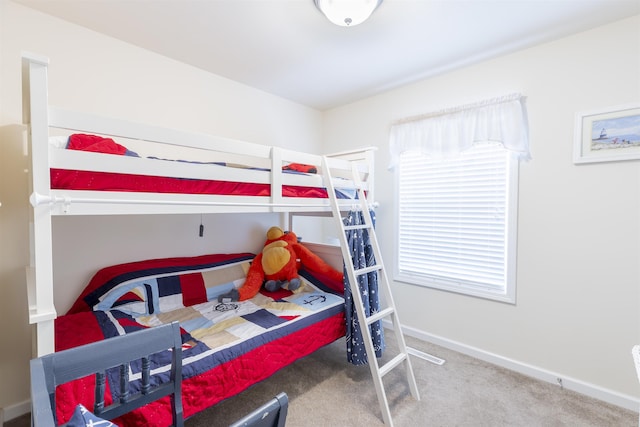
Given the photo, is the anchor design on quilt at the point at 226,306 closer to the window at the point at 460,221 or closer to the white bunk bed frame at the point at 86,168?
the white bunk bed frame at the point at 86,168

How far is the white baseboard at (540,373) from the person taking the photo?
75.2 inches

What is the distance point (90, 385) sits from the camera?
1259mm

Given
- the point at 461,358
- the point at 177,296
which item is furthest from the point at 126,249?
the point at 461,358

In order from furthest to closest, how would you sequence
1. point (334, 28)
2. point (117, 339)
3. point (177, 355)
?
point (334, 28) → point (177, 355) → point (117, 339)

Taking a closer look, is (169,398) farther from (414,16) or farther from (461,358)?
(414,16)

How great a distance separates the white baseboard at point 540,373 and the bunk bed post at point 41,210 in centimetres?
276

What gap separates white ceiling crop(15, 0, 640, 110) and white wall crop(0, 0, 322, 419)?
13 centimetres

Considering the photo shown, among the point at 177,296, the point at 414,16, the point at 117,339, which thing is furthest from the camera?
the point at 177,296

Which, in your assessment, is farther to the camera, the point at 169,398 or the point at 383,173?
the point at 383,173

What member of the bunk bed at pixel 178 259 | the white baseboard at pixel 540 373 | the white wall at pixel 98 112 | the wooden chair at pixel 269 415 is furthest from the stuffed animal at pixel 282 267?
the wooden chair at pixel 269 415

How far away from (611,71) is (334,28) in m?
1.83

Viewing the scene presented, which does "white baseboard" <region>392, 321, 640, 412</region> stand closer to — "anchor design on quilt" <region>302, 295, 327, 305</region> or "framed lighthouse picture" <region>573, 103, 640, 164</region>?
"anchor design on quilt" <region>302, 295, 327, 305</region>

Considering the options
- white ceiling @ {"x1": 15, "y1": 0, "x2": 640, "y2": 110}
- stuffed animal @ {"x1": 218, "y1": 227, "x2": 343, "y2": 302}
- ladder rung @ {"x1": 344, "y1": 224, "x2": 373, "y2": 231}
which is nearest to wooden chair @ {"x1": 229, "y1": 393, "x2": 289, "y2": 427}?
ladder rung @ {"x1": 344, "y1": 224, "x2": 373, "y2": 231}

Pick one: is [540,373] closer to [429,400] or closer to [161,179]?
[429,400]
